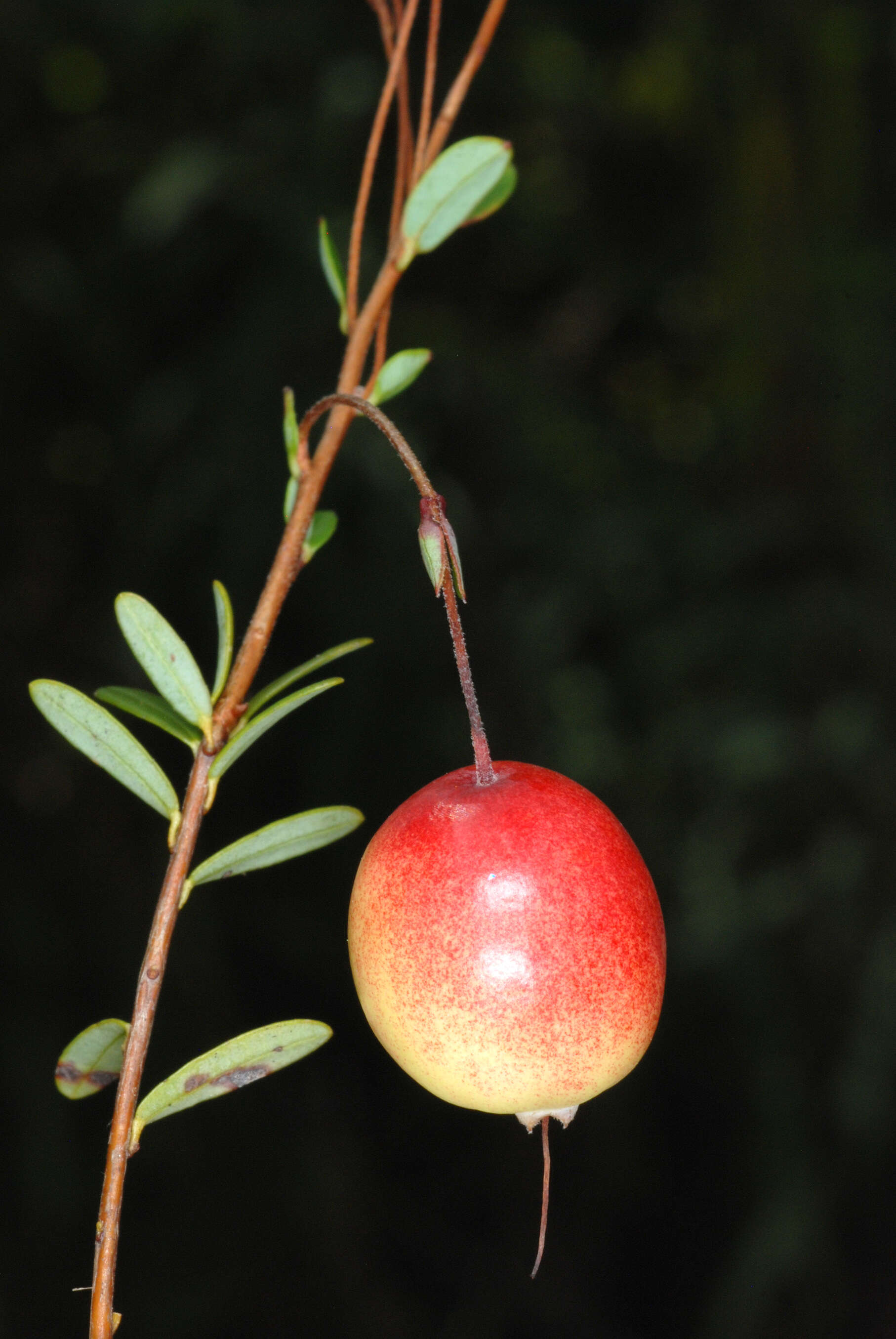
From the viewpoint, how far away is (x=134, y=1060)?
Answer: 49 centimetres

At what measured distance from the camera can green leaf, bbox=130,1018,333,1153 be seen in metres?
0.51

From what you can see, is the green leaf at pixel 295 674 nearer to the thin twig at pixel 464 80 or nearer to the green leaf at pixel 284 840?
the green leaf at pixel 284 840

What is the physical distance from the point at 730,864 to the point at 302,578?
2.37 feet

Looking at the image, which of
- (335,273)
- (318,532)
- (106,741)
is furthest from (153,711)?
(335,273)

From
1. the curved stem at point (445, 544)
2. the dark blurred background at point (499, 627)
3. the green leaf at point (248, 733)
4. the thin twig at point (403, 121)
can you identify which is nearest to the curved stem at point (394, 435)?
the curved stem at point (445, 544)

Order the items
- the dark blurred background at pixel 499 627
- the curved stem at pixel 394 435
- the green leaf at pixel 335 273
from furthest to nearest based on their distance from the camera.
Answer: the dark blurred background at pixel 499 627
the green leaf at pixel 335 273
the curved stem at pixel 394 435

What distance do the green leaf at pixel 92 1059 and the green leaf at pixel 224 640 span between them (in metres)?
0.16

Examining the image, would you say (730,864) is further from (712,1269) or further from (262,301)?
(262,301)

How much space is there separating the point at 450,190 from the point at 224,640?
26cm

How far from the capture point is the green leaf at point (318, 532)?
1.99ft

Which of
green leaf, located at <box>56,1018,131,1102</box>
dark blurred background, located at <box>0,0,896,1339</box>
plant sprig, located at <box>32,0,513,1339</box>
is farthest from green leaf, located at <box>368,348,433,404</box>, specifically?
dark blurred background, located at <box>0,0,896,1339</box>

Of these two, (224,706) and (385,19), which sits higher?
(385,19)

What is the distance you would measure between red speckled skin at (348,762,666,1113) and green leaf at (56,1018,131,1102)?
13cm

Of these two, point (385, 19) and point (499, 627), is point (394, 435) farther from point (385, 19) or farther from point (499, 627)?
point (499, 627)
